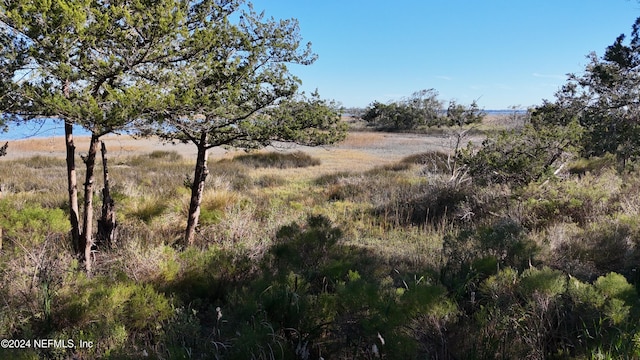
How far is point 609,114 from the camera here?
29.9 feet

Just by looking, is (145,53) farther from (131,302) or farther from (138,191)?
(138,191)

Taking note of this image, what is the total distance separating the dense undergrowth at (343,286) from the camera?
8.80 ft

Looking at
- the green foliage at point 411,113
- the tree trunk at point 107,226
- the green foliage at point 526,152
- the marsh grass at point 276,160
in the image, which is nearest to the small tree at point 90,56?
the tree trunk at point 107,226

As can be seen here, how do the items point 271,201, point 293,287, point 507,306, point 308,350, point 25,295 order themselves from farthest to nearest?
1. point 271,201
2. point 25,295
3. point 293,287
4. point 507,306
5. point 308,350

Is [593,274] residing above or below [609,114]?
below

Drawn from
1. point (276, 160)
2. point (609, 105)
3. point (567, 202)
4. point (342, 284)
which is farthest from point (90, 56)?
point (276, 160)

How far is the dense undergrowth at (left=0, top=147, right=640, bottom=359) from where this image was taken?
2682 millimetres

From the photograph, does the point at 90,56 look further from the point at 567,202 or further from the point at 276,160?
the point at 276,160

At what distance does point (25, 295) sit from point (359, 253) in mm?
3795

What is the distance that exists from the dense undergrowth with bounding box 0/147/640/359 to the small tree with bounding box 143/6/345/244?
1.45 meters

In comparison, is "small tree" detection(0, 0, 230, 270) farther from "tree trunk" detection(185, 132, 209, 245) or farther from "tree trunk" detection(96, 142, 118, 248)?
"tree trunk" detection(185, 132, 209, 245)

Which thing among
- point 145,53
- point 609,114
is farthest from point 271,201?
point 609,114

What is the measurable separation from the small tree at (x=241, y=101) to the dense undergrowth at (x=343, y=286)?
145 cm

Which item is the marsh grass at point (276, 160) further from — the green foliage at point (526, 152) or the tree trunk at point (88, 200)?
the tree trunk at point (88, 200)
